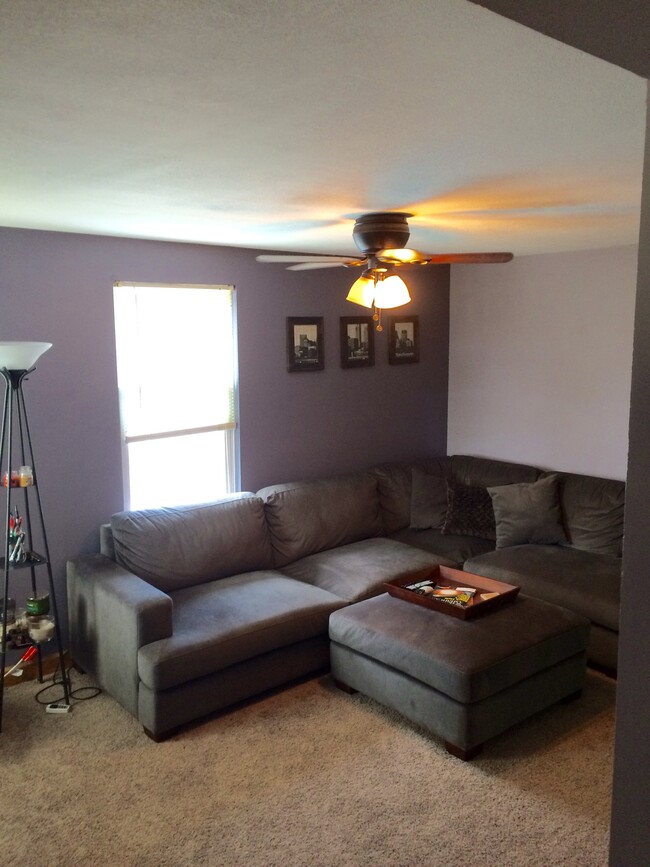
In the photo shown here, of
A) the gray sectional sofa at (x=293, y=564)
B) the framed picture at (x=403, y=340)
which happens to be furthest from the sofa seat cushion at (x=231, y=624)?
the framed picture at (x=403, y=340)

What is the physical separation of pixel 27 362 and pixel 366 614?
79.2 inches

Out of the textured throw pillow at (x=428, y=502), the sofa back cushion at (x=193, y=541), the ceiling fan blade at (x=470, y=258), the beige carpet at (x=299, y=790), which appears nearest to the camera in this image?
the beige carpet at (x=299, y=790)

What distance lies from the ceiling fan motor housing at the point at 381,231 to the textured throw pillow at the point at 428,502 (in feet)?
7.66

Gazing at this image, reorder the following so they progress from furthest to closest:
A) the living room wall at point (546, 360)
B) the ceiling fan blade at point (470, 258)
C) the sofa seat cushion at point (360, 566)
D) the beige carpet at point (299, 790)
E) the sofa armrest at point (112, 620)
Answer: the living room wall at point (546, 360)
the sofa seat cushion at point (360, 566)
the sofa armrest at point (112, 620)
the ceiling fan blade at point (470, 258)
the beige carpet at point (299, 790)

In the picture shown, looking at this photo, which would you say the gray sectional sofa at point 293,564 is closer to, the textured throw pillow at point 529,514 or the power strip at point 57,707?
the textured throw pillow at point 529,514

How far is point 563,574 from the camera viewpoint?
13.4 feet

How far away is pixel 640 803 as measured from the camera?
43.2 inches

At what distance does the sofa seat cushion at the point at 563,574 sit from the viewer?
3.80 meters

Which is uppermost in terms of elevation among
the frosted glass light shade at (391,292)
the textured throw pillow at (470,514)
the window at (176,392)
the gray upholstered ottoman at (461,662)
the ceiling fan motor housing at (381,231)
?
the ceiling fan motor housing at (381,231)

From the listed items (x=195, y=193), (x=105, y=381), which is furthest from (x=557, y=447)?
(x=195, y=193)


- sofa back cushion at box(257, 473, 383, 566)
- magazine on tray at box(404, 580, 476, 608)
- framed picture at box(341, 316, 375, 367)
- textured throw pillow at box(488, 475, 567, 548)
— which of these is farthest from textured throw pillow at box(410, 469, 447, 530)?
magazine on tray at box(404, 580, 476, 608)

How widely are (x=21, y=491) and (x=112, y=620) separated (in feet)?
2.76

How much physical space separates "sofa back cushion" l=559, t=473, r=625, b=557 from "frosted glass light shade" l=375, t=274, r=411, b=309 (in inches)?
86.4

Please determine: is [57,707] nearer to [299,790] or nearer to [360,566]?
[299,790]
